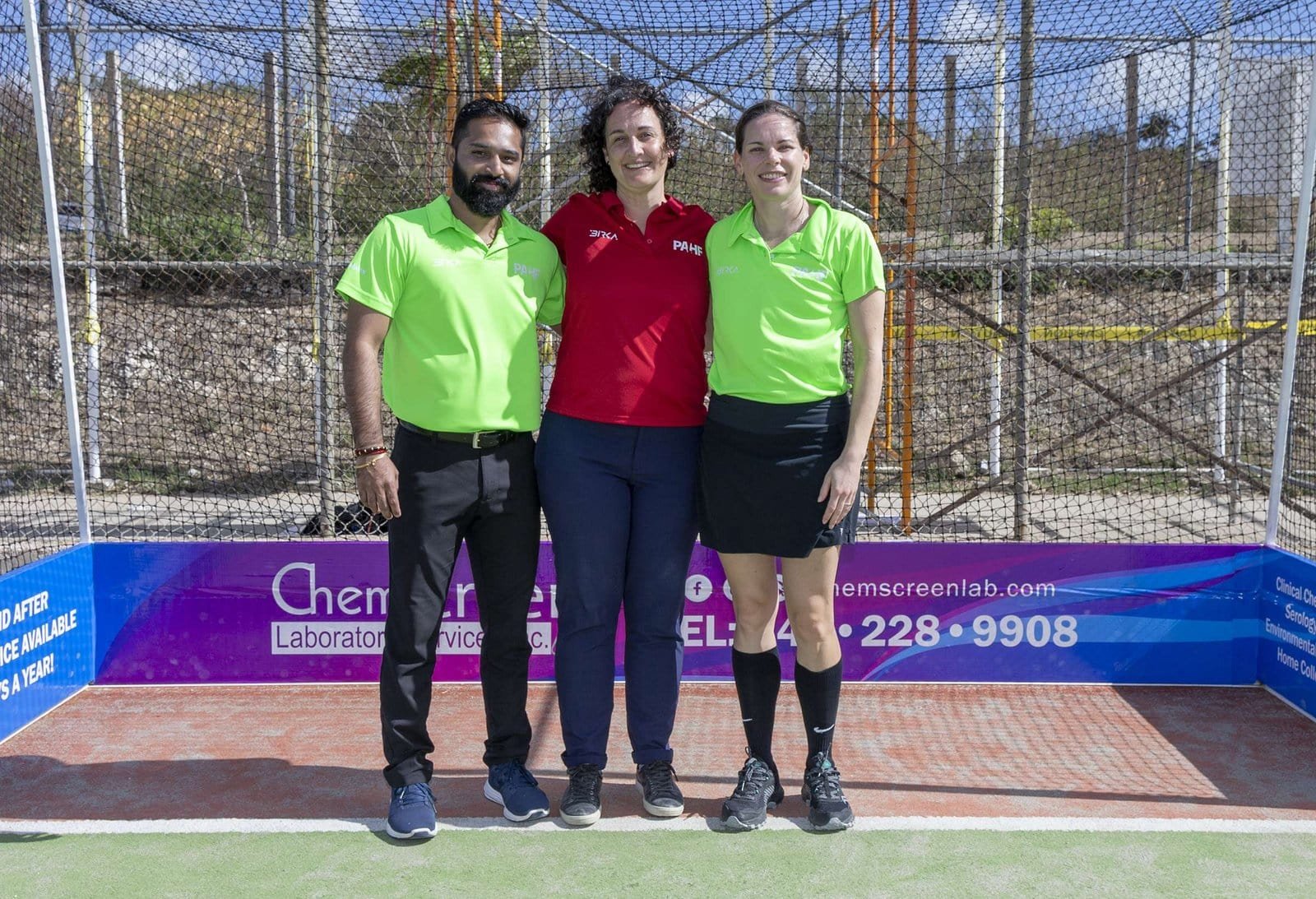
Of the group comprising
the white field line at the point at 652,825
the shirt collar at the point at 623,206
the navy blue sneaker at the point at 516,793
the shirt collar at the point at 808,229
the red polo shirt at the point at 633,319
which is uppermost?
the shirt collar at the point at 623,206

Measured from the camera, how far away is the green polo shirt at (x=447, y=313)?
10.2ft

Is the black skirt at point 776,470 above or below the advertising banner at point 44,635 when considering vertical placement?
above

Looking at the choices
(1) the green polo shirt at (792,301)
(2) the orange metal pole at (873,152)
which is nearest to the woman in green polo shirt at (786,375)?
(1) the green polo shirt at (792,301)

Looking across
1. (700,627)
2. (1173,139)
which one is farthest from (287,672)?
(1173,139)

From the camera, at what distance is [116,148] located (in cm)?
845

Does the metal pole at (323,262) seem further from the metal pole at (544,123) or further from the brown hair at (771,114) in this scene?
the brown hair at (771,114)

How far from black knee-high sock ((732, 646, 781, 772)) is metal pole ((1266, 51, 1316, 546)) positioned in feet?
7.61

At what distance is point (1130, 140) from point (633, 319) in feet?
22.9

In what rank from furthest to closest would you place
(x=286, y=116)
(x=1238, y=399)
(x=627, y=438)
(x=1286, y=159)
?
(x=1286, y=159), (x=1238, y=399), (x=286, y=116), (x=627, y=438)

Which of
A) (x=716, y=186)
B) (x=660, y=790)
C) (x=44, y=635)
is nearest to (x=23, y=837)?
(x=44, y=635)

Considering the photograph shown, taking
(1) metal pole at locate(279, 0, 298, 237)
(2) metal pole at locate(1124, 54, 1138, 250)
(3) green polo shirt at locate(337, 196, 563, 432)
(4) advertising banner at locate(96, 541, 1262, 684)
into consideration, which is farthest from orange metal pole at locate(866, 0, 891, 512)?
(1) metal pole at locate(279, 0, 298, 237)

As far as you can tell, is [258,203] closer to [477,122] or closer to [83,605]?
[83,605]

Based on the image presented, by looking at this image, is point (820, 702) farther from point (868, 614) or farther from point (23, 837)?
point (23, 837)

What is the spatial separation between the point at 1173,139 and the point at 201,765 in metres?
9.14
